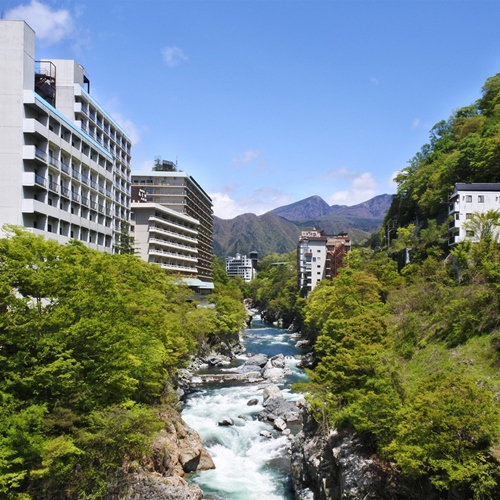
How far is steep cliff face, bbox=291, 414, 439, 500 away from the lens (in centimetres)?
1586

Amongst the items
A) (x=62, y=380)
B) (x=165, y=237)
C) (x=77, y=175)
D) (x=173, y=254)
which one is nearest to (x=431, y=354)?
(x=62, y=380)

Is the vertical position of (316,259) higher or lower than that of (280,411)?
higher

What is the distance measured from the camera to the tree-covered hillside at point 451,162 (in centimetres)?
4425

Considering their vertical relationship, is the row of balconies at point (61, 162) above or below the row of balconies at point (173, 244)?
above

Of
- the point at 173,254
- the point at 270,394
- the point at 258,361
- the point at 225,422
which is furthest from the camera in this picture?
the point at 173,254

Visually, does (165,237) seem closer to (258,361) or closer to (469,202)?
(258,361)

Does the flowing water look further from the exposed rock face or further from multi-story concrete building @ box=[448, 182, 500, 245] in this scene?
multi-story concrete building @ box=[448, 182, 500, 245]

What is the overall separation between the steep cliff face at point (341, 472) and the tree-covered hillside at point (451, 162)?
32.4 m

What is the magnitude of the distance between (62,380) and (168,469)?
840cm

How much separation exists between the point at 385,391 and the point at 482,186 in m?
30.1

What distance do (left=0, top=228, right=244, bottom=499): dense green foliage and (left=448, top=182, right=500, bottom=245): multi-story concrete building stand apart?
3297 centimetres

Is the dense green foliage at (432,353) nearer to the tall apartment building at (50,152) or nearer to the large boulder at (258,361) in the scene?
the large boulder at (258,361)

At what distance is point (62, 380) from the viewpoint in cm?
1681

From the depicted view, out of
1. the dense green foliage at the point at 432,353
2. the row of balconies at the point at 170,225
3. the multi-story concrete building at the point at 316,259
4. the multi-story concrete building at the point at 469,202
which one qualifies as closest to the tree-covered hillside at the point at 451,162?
the dense green foliage at the point at 432,353
